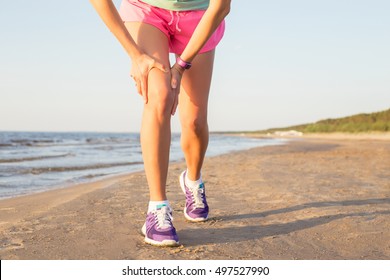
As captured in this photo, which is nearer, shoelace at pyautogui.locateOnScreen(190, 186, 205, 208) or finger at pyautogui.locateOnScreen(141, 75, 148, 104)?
finger at pyautogui.locateOnScreen(141, 75, 148, 104)

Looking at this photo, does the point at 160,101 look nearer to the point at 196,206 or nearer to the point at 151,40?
the point at 151,40

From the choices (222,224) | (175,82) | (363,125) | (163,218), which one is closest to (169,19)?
(175,82)

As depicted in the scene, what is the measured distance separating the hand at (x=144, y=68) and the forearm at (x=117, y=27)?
0.16ft

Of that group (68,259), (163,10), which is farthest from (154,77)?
(68,259)

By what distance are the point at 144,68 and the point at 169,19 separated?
1.52 feet

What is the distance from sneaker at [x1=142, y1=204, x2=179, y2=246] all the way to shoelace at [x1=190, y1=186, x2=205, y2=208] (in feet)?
2.04

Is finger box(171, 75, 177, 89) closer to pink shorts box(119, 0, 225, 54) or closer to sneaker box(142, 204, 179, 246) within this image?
pink shorts box(119, 0, 225, 54)

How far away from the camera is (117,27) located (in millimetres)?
2705

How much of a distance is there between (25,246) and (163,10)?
5.39 feet

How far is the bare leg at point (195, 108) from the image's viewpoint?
123 inches

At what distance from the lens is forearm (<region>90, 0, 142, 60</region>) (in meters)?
2.70

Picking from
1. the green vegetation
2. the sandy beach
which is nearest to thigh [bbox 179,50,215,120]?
the sandy beach

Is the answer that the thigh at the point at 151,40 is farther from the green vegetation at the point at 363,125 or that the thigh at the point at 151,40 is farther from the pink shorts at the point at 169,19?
the green vegetation at the point at 363,125

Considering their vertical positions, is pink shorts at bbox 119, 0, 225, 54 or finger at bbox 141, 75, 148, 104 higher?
pink shorts at bbox 119, 0, 225, 54
